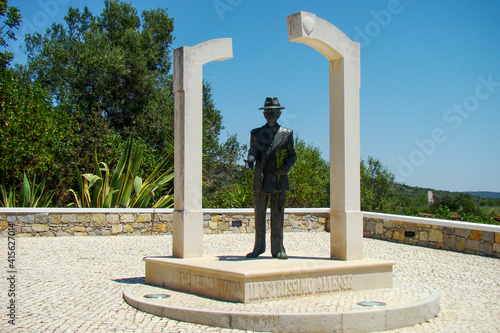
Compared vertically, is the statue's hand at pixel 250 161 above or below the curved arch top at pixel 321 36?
below

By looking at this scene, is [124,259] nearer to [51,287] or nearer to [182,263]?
[51,287]

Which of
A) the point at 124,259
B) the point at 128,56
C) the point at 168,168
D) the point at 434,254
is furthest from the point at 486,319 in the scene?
the point at 128,56

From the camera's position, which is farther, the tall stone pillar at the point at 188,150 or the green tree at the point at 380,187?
the green tree at the point at 380,187

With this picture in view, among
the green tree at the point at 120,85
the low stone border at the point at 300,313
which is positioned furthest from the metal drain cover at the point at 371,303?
the green tree at the point at 120,85

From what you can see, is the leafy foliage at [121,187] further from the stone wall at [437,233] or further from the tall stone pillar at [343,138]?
the tall stone pillar at [343,138]

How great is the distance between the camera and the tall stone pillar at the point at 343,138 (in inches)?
278

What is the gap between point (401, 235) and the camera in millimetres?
12508

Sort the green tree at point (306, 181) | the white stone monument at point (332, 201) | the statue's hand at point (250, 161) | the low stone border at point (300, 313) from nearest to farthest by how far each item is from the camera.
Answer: the low stone border at point (300, 313) < the white stone monument at point (332, 201) < the statue's hand at point (250, 161) < the green tree at point (306, 181)

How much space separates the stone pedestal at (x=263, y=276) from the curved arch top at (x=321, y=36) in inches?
117

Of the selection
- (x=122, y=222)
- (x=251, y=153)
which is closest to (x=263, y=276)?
(x=251, y=153)

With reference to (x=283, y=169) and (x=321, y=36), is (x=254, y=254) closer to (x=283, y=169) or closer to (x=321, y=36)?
(x=283, y=169)

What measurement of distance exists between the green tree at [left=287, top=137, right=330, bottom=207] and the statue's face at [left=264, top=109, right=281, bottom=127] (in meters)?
11.4

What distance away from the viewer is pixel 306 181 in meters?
18.7

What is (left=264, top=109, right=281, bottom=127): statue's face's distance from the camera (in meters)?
7.07
